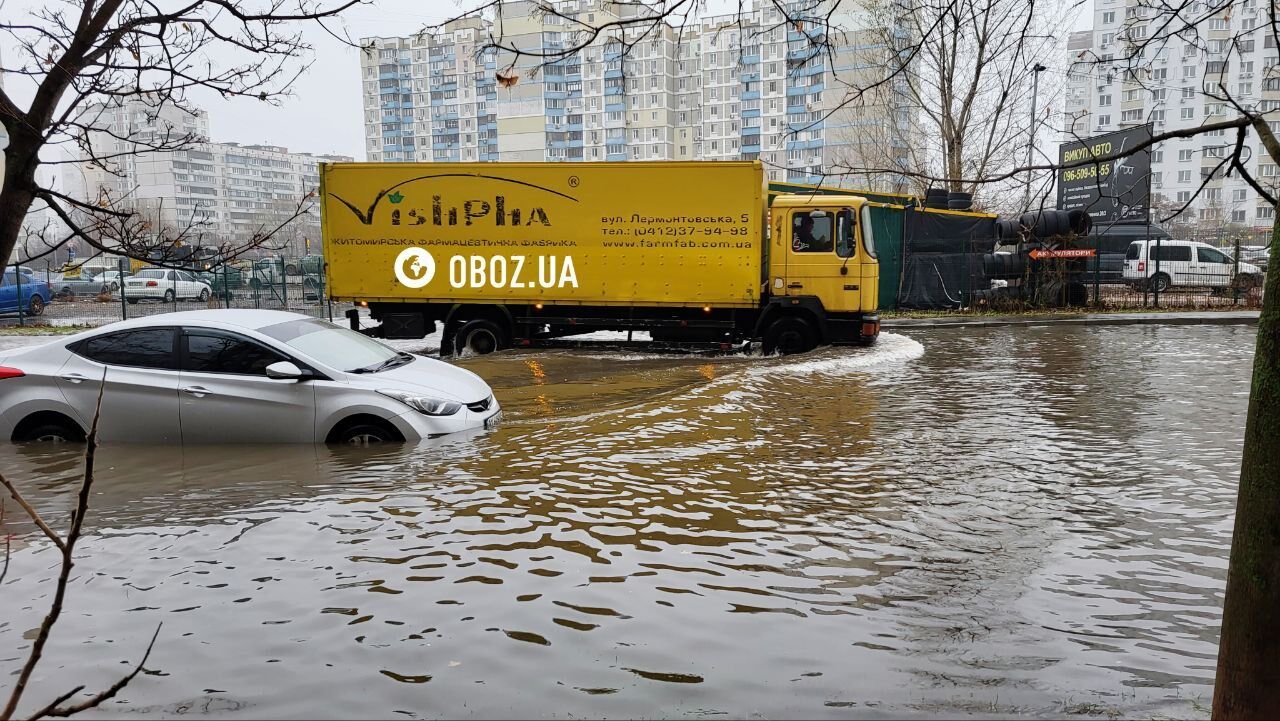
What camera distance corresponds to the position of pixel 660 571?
16.6 ft

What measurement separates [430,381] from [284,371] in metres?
1.30

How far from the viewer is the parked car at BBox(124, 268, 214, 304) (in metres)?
32.5

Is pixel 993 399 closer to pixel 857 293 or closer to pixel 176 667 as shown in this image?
pixel 857 293

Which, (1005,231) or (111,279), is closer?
(1005,231)

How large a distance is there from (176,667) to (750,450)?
516 centimetres

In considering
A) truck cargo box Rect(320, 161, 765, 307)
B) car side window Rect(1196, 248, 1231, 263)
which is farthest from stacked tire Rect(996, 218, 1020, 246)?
truck cargo box Rect(320, 161, 765, 307)

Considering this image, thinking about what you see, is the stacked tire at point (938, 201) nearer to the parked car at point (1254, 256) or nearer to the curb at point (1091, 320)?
the curb at point (1091, 320)

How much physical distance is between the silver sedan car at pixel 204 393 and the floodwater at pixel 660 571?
0.27 metres

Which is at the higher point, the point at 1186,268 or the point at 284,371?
the point at 1186,268

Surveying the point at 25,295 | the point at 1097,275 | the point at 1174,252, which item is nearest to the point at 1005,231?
the point at 1097,275

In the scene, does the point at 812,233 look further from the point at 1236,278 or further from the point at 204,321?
the point at 1236,278

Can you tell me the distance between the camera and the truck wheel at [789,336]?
15367 mm

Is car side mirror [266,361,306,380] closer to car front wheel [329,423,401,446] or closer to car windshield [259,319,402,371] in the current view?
car windshield [259,319,402,371]

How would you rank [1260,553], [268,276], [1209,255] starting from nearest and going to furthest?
[1260,553], [268,276], [1209,255]
